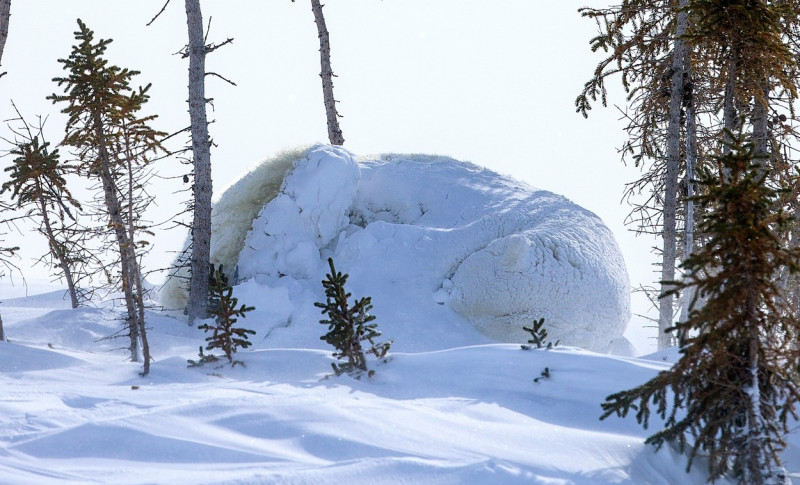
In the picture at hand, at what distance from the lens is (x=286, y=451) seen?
4980 mm

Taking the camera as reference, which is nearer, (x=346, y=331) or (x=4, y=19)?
(x=346, y=331)

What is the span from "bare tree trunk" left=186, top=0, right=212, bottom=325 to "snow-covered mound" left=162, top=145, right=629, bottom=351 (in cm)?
54

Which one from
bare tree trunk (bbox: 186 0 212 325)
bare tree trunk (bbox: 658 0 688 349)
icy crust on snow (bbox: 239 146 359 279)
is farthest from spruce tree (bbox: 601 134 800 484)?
bare tree trunk (bbox: 186 0 212 325)

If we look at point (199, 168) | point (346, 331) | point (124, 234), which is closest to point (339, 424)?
point (346, 331)

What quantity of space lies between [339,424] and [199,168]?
28.9ft

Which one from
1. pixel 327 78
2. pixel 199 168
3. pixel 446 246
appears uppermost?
pixel 327 78

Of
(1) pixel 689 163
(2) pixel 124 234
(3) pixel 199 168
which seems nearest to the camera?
(2) pixel 124 234

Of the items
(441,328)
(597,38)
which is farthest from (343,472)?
(597,38)

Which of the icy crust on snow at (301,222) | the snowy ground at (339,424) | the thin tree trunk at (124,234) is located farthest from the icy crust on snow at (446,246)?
the snowy ground at (339,424)

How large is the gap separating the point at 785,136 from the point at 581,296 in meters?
6.60

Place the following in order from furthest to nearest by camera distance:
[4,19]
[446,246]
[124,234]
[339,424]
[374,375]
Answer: [446,246] → [4,19] → [124,234] → [374,375] → [339,424]

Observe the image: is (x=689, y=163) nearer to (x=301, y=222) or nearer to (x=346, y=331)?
(x=301, y=222)

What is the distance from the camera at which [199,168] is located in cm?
1324

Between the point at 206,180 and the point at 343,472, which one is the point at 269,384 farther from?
the point at 206,180
